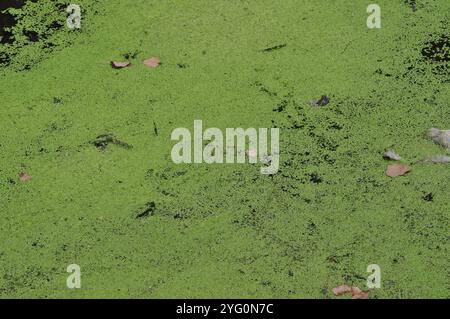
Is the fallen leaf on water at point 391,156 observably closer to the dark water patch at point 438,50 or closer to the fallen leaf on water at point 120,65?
the dark water patch at point 438,50

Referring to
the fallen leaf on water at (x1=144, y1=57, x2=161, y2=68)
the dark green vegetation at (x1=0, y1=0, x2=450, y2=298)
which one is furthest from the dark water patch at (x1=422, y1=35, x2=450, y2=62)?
the fallen leaf on water at (x1=144, y1=57, x2=161, y2=68)

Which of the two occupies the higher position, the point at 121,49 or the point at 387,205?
the point at 121,49

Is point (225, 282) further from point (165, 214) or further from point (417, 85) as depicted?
point (417, 85)

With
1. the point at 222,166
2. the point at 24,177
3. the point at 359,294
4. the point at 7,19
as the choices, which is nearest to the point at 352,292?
the point at 359,294

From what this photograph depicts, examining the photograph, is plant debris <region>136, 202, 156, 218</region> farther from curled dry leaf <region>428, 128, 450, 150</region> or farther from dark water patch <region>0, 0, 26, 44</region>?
dark water patch <region>0, 0, 26, 44</region>

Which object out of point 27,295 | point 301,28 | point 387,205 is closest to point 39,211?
point 27,295

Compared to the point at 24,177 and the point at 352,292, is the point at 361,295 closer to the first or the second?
the point at 352,292
